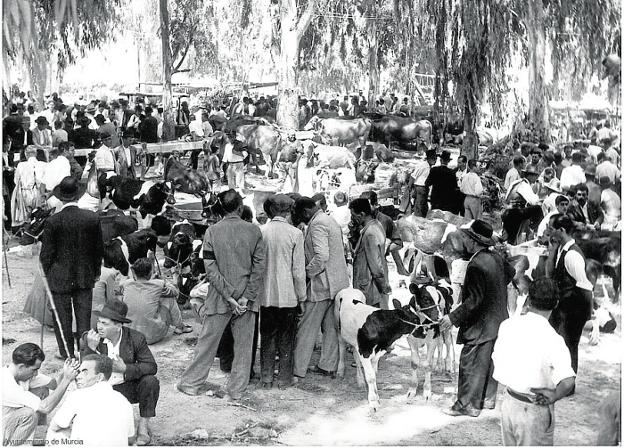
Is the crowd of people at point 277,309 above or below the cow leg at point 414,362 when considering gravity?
above

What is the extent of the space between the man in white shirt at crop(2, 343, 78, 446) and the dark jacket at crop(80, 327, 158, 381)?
65 cm

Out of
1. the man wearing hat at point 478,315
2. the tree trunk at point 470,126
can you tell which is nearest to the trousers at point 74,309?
the man wearing hat at point 478,315

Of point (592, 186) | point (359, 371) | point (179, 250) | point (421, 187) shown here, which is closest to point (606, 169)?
point (592, 186)

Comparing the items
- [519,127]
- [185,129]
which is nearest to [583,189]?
[519,127]

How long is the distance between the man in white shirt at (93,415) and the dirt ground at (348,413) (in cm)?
171

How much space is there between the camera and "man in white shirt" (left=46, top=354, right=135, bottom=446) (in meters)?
4.69

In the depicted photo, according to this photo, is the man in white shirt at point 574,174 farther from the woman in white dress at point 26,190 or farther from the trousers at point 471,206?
the woman in white dress at point 26,190

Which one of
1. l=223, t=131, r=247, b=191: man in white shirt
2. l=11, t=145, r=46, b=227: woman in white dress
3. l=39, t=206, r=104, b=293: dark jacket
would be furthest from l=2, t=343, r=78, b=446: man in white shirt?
l=223, t=131, r=247, b=191: man in white shirt

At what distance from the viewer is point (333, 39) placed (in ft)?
96.0

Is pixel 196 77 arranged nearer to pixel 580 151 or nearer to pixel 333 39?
pixel 333 39

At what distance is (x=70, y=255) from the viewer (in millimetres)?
7504

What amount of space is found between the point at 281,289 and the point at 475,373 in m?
1.79

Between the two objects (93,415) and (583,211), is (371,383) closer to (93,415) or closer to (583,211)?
(583,211)

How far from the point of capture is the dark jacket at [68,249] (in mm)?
7500
